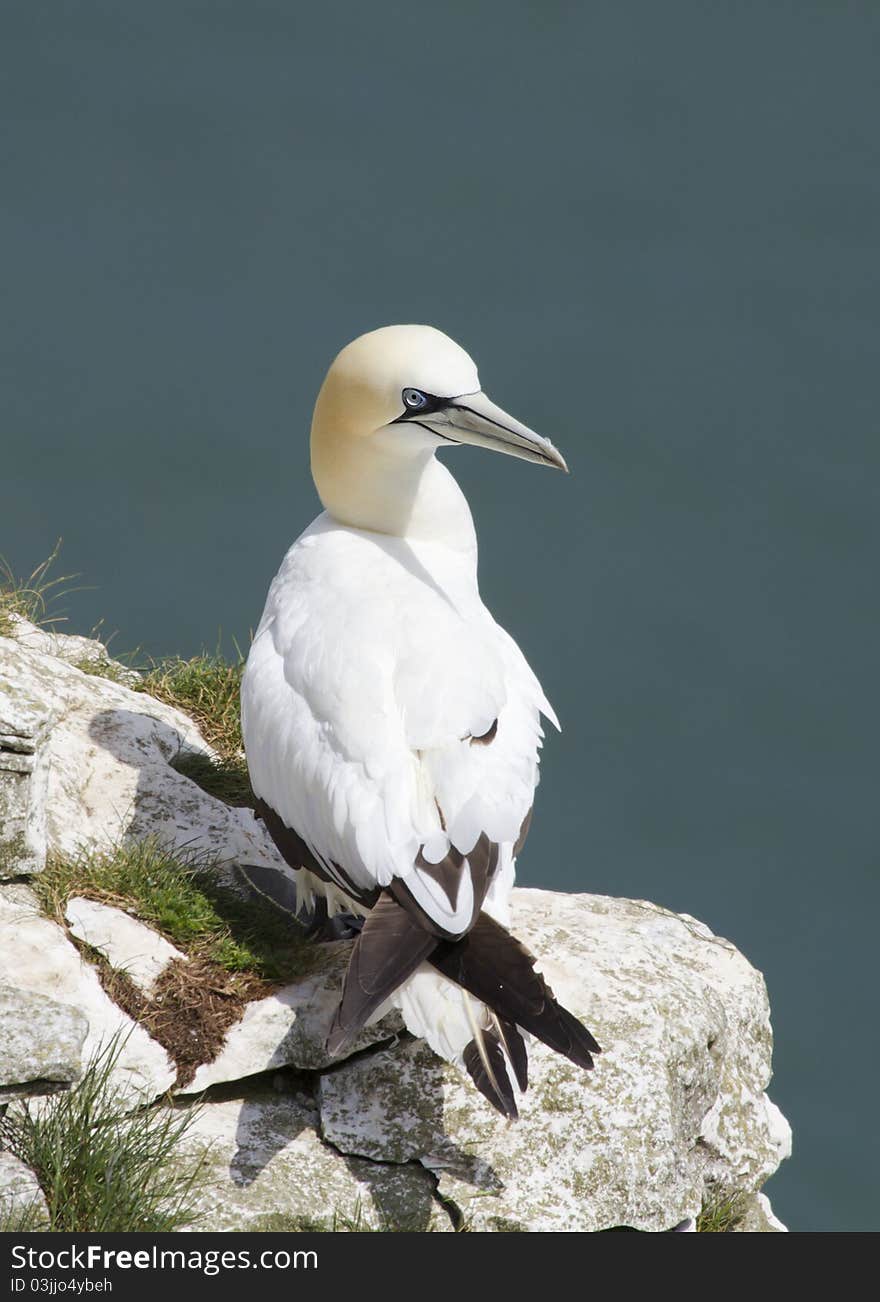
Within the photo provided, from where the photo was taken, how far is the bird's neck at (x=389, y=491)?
657cm

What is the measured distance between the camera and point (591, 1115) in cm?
539

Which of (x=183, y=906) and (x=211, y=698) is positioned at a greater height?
(x=211, y=698)

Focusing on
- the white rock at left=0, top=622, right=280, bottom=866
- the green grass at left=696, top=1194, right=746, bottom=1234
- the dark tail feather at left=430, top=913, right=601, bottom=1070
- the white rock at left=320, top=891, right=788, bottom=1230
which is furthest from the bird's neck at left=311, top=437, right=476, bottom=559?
the green grass at left=696, top=1194, right=746, bottom=1234

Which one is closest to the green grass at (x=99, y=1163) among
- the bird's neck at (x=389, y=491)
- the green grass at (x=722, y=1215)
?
the green grass at (x=722, y=1215)

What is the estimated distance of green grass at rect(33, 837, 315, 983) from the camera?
574 centimetres

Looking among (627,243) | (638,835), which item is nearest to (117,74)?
(627,243)

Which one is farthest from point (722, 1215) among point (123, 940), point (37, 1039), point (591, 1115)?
point (37, 1039)

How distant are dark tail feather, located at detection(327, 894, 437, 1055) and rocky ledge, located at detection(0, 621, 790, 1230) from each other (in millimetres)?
575

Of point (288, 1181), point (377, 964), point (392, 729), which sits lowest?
point (288, 1181)

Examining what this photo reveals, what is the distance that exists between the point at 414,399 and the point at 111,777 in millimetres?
1804

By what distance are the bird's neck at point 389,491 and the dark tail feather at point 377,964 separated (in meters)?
2.00

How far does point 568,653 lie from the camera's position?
53.4 feet

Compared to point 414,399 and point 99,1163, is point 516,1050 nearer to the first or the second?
point 99,1163

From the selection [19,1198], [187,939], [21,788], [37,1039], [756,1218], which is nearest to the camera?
[19,1198]
